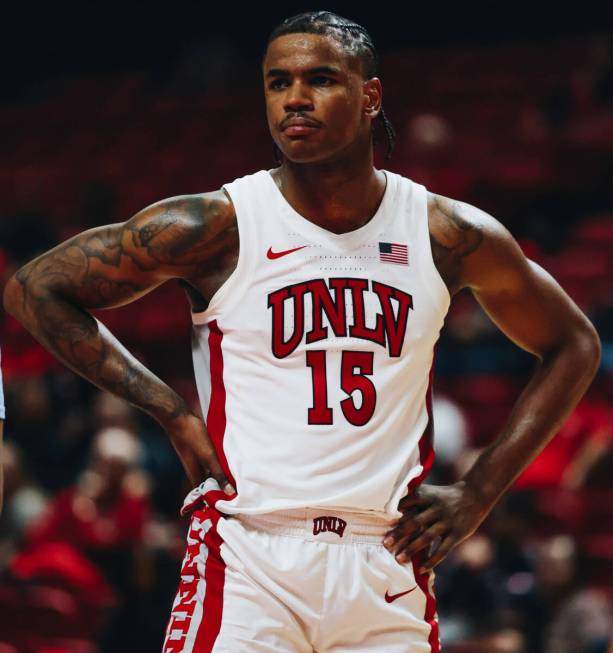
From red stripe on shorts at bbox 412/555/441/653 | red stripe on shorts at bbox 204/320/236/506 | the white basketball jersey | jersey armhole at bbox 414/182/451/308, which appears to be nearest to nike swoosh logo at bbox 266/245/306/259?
the white basketball jersey

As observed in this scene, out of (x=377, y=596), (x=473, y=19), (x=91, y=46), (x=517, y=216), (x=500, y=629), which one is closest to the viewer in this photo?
(x=377, y=596)

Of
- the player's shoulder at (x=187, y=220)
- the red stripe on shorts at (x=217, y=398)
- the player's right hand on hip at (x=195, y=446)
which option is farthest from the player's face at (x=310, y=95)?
the player's right hand on hip at (x=195, y=446)

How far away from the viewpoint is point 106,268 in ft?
11.5

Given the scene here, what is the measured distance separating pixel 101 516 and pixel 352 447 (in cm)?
433

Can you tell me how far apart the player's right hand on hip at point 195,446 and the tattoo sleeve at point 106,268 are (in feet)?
0.10

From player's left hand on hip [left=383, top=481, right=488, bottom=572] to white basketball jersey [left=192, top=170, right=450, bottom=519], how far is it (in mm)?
58

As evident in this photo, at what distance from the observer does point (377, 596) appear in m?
3.34

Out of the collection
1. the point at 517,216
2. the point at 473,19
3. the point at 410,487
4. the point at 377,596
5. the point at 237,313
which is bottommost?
the point at 377,596

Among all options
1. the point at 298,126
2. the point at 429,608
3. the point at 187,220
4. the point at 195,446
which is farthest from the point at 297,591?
the point at 298,126

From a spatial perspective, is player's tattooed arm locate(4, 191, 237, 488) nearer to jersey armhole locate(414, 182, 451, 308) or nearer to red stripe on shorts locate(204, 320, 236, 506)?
red stripe on shorts locate(204, 320, 236, 506)

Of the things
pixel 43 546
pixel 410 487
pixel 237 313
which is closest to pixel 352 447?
pixel 410 487

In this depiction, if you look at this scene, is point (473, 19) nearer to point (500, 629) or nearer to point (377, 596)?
point (500, 629)

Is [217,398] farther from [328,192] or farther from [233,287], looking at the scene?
[328,192]

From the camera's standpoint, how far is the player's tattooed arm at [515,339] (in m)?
3.65
